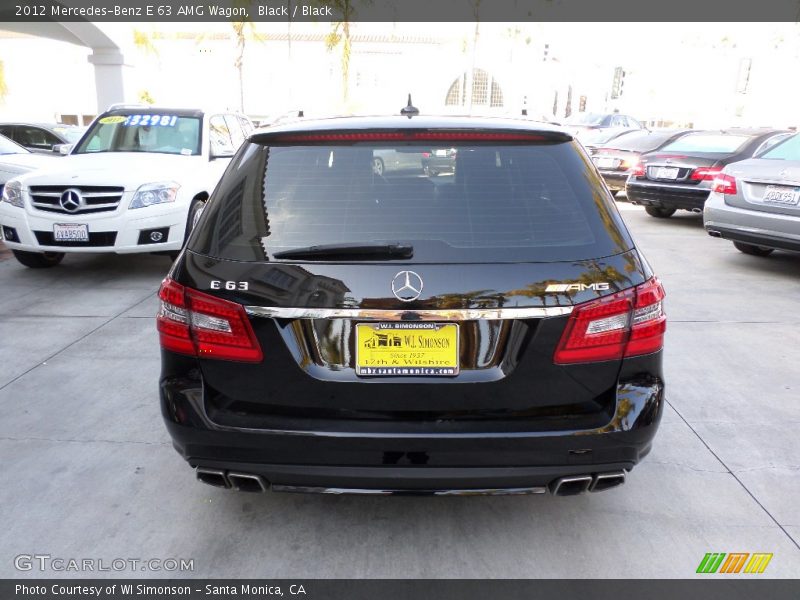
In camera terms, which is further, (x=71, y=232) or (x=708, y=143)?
(x=708, y=143)

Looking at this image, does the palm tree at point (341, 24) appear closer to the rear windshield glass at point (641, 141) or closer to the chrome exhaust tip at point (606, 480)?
the rear windshield glass at point (641, 141)

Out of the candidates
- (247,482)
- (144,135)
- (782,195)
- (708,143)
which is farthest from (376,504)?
(708,143)

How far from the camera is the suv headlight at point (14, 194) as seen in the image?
283 inches

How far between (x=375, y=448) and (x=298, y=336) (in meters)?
0.48

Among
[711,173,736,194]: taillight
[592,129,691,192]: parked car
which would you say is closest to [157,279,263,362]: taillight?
[711,173,736,194]: taillight

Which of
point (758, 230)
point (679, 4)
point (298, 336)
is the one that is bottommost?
point (758, 230)

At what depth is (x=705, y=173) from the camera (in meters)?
10.6

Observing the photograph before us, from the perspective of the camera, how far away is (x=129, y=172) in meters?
7.33

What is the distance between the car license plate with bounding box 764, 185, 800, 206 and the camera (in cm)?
709

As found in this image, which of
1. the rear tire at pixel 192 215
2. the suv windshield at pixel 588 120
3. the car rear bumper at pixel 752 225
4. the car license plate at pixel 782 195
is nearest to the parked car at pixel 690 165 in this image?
the car rear bumper at pixel 752 225

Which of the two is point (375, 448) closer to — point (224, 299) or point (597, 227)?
point (224, 299)

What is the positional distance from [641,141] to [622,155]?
2.88ft

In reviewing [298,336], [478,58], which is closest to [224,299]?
[298,336]

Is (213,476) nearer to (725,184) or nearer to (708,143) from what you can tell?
(725,184)
